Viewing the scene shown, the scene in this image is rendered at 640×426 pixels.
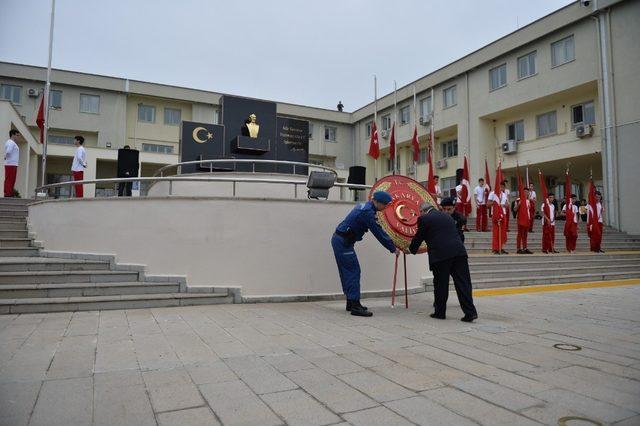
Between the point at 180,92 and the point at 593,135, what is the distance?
27.8 metres

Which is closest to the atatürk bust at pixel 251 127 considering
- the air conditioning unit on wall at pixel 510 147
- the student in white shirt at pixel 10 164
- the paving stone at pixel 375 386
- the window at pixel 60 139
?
the student in white shirt at pixel 10 164

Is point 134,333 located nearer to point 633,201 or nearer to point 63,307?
point 63,307

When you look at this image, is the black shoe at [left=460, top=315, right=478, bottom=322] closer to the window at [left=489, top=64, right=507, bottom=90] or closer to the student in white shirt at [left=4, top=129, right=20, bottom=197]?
the student in white shirt at [left=4, top=129, right=20, bottom=197]

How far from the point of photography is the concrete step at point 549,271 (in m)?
10.2

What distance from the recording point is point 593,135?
20766 millimetres

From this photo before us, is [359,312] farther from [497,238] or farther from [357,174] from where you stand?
[357,174]

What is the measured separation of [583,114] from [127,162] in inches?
861

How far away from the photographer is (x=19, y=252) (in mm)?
8148

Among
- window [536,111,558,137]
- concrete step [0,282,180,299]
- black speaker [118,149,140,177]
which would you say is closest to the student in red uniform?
window [536,111,558,137]

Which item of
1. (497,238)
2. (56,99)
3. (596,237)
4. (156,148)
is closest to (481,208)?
(497,238)

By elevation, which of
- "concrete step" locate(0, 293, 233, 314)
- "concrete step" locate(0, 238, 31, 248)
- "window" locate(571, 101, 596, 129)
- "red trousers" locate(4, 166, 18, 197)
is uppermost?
"window" locate(571, 101, 596, 129)

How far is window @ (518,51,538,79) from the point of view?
76.4ft

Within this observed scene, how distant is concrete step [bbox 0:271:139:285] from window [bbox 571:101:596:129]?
22.8m

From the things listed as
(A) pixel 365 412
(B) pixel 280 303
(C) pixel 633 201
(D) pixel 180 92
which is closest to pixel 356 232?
(B) pixel 280 303
